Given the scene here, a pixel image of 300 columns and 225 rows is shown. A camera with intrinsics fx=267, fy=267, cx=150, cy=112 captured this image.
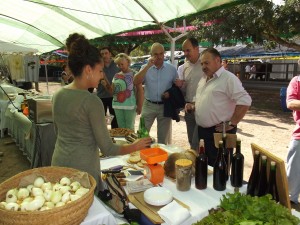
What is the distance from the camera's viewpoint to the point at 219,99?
306 cm

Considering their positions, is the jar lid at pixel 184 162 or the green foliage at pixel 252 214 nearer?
the green foliage at pixel 252 214

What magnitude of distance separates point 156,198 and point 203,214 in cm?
32

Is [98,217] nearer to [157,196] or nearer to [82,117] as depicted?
[157,196]

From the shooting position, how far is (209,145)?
10.6 feet

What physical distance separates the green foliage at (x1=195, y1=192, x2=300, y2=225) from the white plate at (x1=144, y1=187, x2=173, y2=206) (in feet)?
1.23

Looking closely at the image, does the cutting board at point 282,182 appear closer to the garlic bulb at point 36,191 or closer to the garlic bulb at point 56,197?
the garlic bulb at point 56,197

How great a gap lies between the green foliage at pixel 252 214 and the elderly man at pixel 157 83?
9.72 ft

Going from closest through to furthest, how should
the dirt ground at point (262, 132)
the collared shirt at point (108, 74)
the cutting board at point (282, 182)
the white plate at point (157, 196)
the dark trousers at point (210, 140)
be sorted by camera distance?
the cutting board at point (282, 182) → the white plate at point (157, 196) → the dark trousers at point (210, 140) → the collared shirt at point (108, 74) → the dirt ground at point (262, 132)

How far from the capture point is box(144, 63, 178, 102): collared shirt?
4.29 m

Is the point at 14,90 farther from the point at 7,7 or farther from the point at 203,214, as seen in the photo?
the point at 203,214

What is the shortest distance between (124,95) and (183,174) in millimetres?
2872

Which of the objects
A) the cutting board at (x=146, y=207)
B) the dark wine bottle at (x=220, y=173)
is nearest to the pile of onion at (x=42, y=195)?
the cutting board at (x=146, y=207)

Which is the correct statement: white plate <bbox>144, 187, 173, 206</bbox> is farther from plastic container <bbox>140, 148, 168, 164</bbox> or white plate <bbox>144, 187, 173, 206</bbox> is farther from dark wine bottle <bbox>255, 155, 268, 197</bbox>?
dark wine bottle <bbox>255, 155, 268, 197</bbox>

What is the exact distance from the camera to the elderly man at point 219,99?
2.96 metres
